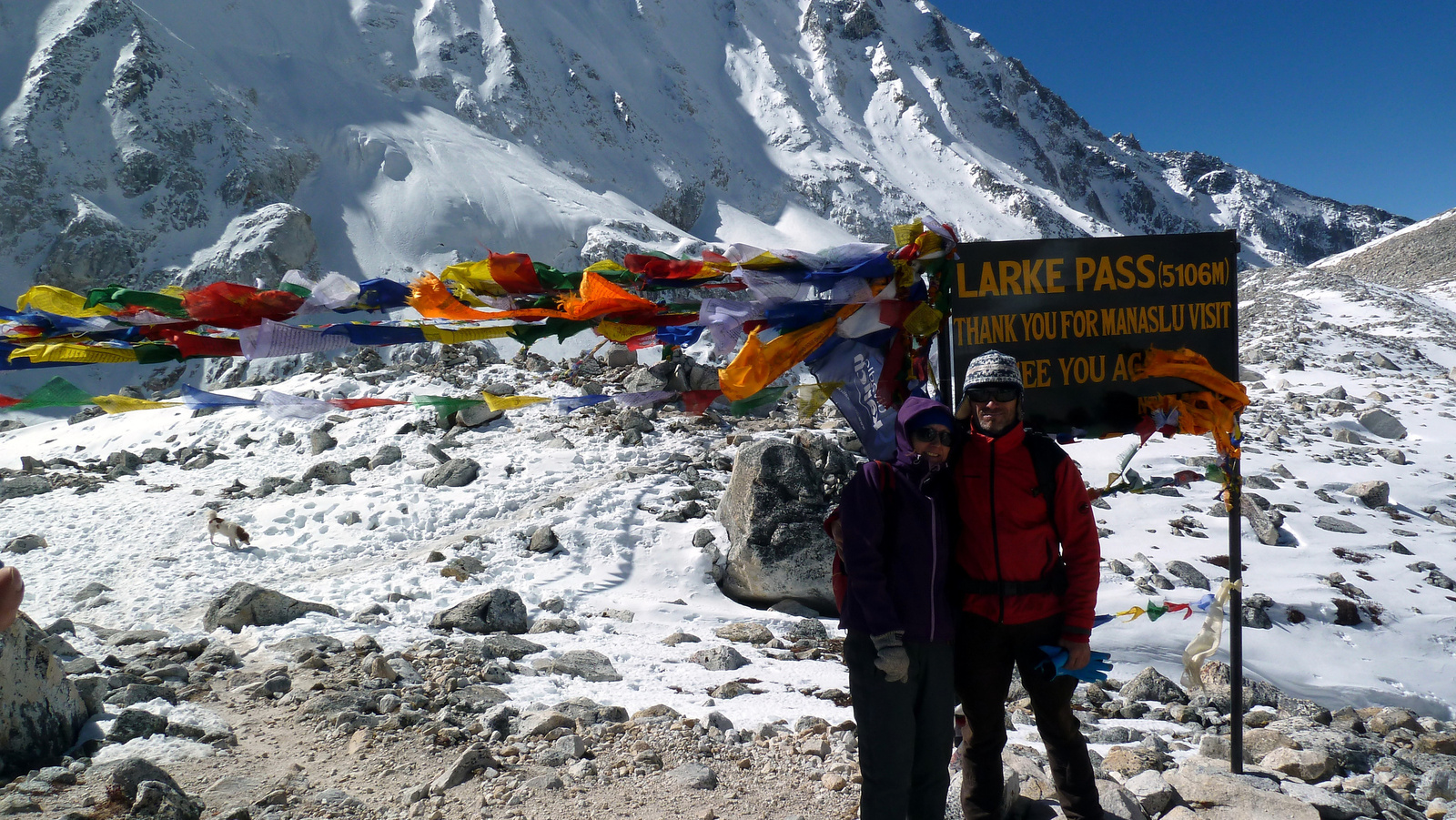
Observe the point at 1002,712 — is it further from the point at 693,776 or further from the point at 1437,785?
the point at 1437,785

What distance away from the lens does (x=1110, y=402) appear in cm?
341

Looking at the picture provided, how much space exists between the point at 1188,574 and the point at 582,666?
19.0 feet

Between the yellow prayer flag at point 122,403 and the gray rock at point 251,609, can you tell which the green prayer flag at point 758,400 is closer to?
the yellow prayer flag at point 122,403

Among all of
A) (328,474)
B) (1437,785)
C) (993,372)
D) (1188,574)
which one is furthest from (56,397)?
(1188,574)

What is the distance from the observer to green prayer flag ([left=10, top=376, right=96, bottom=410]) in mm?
3205

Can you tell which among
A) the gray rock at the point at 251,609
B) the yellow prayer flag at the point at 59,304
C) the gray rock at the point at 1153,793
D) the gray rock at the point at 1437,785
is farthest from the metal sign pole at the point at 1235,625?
the gray rock at the point at 251,609

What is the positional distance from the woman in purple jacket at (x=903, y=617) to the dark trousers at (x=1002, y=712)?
18 cm

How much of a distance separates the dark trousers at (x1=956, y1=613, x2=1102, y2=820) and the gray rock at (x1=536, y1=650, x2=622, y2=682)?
108 inches

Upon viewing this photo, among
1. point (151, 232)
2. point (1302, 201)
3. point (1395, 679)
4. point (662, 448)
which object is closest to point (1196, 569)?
point (1395, 679)

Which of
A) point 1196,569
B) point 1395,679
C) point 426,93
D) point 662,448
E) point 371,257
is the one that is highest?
point 426,93

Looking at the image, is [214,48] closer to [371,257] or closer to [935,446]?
[371,257]

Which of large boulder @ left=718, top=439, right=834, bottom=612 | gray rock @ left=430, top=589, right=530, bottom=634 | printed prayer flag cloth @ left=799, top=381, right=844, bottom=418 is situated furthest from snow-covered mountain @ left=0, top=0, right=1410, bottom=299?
printed prayer flag cloth @ left=799, top=381, right=844, bottom=418

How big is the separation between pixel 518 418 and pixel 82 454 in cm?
706

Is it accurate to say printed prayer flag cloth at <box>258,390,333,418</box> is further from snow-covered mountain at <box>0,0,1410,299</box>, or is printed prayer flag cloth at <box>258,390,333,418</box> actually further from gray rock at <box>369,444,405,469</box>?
snow-covered mountain at <box>0,0,1410,299</box>
